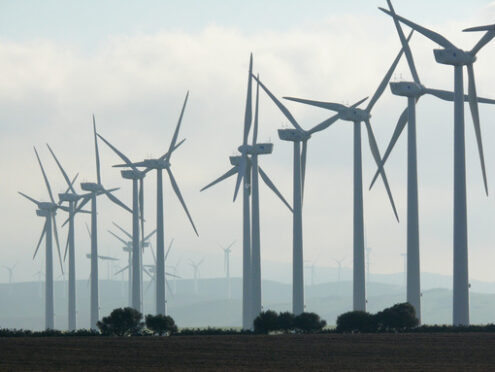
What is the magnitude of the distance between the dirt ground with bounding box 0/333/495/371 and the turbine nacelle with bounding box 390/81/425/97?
1230 inches

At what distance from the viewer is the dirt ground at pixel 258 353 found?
82812 millimetres

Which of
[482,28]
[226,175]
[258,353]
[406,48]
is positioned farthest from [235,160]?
[258,353]

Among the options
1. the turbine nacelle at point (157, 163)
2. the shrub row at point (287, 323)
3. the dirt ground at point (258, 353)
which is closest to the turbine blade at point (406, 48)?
the shrub row at point (287, 323)

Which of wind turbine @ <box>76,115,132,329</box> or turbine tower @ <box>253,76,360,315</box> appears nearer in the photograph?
turbine tower @ <box>253,76,360,315</box>

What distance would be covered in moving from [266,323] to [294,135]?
32120 mm

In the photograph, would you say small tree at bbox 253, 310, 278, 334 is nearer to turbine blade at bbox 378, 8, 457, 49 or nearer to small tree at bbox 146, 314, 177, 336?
small tree at bbox 146, 314, 177, 336

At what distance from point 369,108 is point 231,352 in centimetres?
5459

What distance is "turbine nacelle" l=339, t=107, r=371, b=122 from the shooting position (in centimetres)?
14475

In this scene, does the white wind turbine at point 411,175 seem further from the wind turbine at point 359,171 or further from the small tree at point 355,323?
the small tree at point 355,323

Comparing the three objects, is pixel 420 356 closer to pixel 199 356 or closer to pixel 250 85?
pixel 199 356

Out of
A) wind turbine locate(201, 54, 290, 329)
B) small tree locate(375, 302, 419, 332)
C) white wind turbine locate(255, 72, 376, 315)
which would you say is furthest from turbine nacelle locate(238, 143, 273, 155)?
small tree locate(375, 302, 419, 332)

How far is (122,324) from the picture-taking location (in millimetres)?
129125

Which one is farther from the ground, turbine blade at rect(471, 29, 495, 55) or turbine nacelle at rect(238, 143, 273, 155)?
turbine blade at rect(471, 29, 495, 55)

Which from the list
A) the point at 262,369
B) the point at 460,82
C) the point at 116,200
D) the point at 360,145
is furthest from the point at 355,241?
the point at 262,369
